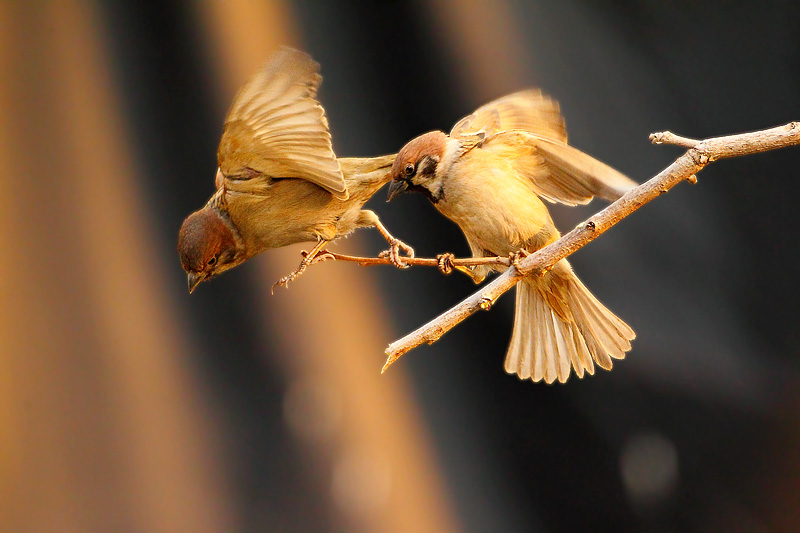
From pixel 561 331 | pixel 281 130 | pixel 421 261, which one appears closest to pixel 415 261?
pixel 421 261

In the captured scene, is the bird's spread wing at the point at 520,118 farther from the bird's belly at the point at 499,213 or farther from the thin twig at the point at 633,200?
the thin twig at the point at 633,200

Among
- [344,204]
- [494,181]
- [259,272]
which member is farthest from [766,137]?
[259,272]

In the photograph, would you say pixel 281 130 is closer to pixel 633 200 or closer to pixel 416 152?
pixel 416 152

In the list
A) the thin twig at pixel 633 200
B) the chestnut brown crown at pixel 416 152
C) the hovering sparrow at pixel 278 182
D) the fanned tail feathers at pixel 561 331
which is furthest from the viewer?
the fanned tail feathers at pixel 561 331

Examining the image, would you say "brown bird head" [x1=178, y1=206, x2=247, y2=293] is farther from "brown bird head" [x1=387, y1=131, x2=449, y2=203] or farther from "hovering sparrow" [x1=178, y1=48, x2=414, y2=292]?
"brown bird head" [x1=387, y1=131, x2=449, y2=203]

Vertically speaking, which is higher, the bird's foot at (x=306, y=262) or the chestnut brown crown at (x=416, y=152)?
the chestnut brown crown at (x=416, y=152)

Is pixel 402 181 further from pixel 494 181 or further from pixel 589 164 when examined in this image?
pixel 589 164

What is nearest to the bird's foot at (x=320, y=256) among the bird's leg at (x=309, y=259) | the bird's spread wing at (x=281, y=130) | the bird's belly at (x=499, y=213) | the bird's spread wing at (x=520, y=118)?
the bird's leg at (x=309, y=259)
